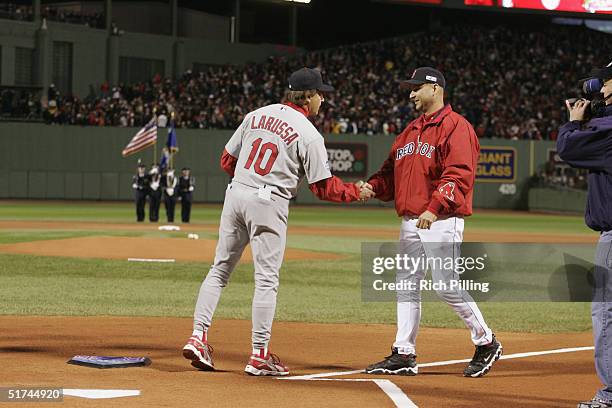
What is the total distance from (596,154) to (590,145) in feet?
0.23

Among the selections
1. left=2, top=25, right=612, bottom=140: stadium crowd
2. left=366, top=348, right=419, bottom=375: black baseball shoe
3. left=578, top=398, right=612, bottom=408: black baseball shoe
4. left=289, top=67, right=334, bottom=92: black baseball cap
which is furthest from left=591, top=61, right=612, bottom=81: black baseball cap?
left=2, top=25, right=612, bottom=140: stadium crowd

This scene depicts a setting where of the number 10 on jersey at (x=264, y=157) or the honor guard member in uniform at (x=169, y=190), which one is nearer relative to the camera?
the number 10 on jersey at (x=264, y=157)

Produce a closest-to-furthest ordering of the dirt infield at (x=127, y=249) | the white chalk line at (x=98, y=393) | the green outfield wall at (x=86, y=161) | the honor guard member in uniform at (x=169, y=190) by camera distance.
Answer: the white chalk line at (x=98, y=393) < the dirt infield at (x=127, y=249) < the honor guard member in uniform at (x=169, y=190) < the green outfield wall at (x=86, y=161)

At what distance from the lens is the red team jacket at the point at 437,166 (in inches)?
312

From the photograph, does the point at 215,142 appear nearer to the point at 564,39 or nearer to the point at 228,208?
the point at 564,39

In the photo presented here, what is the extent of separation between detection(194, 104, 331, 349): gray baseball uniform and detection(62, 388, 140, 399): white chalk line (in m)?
1.22

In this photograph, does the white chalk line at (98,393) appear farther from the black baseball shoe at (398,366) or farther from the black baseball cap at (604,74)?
the black baseball cap at (604,74)

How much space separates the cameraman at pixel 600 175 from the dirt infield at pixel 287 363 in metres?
0.47

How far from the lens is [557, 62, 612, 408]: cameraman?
6578 millimetres

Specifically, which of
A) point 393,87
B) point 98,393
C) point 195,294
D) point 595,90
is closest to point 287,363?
point 98,393

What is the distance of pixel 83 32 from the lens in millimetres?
49375

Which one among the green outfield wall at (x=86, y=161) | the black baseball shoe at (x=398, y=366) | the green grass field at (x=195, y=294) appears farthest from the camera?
the green outfield wall at (x=86, y=161)

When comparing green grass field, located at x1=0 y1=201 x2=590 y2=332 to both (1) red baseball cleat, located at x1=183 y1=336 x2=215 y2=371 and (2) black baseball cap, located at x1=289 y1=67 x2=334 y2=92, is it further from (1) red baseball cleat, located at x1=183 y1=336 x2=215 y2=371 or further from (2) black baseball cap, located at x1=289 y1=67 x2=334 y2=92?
(2) black baseball cap, located at x1=289 y1=67 x2=334 y2=92

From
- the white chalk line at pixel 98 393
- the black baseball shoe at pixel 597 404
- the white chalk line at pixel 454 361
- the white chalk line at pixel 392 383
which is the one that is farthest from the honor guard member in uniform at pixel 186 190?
the black baseball shoe at pixel 597 404
